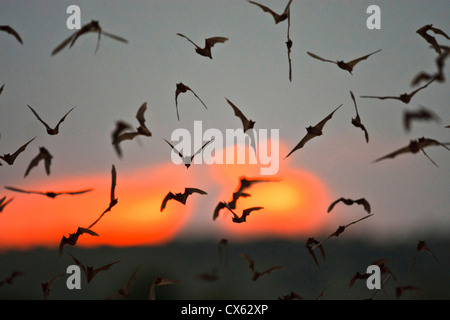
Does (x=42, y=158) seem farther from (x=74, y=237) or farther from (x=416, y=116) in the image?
(x=416, y=116)

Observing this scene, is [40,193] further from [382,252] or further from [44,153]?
[382,252]

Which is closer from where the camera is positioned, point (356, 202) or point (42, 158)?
point (42, 158)

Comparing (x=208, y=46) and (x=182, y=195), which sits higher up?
(x=208, y=46)

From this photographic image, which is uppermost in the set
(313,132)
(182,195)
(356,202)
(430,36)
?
(430,36)

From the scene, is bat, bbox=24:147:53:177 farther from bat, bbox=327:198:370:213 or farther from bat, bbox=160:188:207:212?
bat, bbox=327:198:370:213

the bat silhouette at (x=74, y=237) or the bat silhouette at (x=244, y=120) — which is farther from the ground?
the bat silhouette at (x=244, y=120)

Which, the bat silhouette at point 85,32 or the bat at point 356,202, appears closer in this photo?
the bat silhouette at point 85,32

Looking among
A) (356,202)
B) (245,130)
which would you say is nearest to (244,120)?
(245,130)

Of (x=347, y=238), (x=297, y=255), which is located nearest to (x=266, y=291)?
(x=297, y=255)

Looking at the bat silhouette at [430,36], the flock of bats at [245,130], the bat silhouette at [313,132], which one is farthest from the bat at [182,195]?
the bat silhouette at [430,36]

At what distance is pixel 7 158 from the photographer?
5684 millimetres

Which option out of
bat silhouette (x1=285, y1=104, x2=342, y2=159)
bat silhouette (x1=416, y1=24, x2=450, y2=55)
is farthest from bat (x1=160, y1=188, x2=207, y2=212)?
bat silhouette (x1=416, y1=24, x2=450, y2=55)

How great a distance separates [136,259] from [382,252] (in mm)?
44963

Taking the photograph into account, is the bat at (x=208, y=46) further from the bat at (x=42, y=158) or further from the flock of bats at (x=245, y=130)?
the bat at (x=42, y=158)
